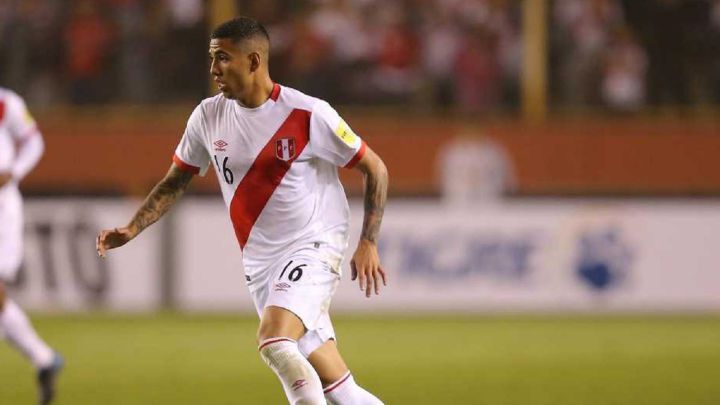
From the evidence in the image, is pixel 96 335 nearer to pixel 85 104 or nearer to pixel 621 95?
pixel 85 104

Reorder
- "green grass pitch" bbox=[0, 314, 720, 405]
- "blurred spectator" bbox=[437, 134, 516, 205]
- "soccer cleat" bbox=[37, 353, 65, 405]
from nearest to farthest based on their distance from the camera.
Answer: "soccer cleat" bbox=[37, 353, 65, 405], "green grass pitch" bbox=[0, 314, 720, 405], "blurred spectator" bbox=[437, 134, 516, 205]

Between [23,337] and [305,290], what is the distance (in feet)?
11.4

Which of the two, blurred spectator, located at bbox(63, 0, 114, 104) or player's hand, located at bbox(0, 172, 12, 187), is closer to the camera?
player's hand, located at bbox(0, 172, 12, 187)

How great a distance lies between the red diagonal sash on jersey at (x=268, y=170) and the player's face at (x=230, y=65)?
0.28 m

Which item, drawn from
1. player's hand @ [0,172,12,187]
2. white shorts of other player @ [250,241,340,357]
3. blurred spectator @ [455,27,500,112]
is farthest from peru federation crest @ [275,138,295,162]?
blurred spectator @ [455,27,500,112]

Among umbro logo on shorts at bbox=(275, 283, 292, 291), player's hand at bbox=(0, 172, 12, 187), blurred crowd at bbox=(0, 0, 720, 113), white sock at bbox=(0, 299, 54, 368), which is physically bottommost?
white sock at bbox=(0, 299, 54, 368)

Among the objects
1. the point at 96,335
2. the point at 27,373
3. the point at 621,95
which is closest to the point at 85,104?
the point at 96,335

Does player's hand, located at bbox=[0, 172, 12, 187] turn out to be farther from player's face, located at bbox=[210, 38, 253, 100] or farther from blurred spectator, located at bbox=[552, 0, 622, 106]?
blurred spectator, located at bbox=[552, 0, 622, 106]

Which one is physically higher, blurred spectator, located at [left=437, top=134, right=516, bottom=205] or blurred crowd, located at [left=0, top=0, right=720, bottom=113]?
blurred crowd, located at [left=0, top=0, right=720, bottom=113]

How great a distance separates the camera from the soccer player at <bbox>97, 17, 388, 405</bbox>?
5844 mm

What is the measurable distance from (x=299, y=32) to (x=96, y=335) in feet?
17.5

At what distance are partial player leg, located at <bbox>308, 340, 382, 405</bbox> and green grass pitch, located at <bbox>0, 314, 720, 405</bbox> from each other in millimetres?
2555

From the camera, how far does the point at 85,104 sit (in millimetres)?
17469

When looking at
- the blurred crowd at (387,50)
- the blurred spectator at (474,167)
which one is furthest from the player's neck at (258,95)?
the blurred spectator at (474,167)
